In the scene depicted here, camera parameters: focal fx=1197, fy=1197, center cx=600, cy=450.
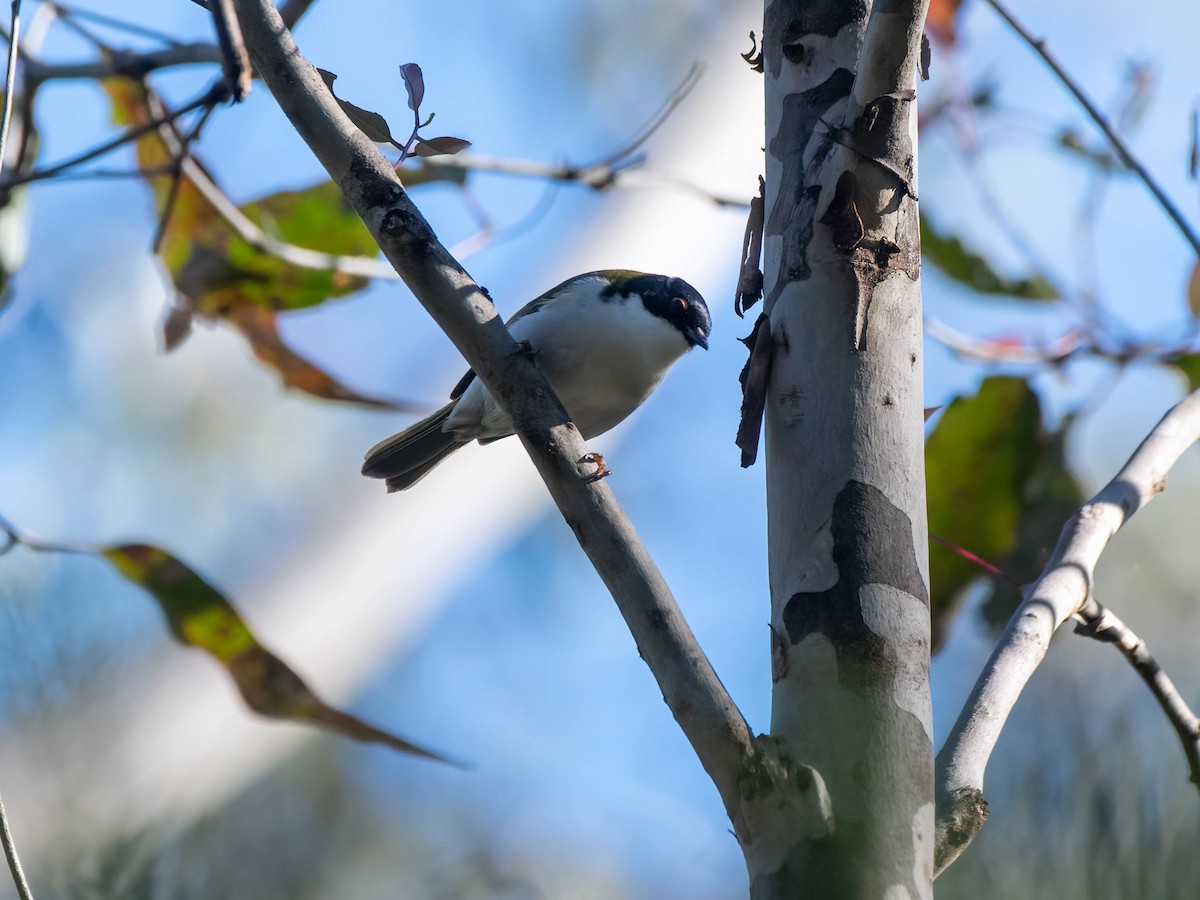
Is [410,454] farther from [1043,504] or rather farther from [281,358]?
[1043,504]

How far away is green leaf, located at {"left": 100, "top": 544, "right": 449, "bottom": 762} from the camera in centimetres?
242

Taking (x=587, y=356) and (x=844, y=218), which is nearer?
(x=844, y=218)

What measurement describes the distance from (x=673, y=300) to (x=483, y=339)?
82.4 inches

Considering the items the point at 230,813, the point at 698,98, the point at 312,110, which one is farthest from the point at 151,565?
the point at 698,98

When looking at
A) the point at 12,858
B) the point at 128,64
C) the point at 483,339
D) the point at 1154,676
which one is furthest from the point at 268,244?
the point at 1154,676

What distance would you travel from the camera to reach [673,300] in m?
3.67

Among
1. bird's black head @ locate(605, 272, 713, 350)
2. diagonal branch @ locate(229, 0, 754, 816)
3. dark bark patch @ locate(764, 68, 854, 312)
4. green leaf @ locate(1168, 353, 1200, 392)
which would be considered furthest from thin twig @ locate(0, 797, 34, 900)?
green leaf @ locate(1168, 353, 1200, 392)

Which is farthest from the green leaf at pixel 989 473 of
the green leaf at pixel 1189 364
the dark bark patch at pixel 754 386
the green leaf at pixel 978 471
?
the dark bark patch at pixel 754 386

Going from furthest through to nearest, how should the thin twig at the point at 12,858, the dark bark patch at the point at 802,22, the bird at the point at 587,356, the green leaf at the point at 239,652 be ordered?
the bird at the point at 587,356 → the green leaf at the point at 239,652 → the dark bark patch at the point at 802,22 → the thin twig at the point at 12,858

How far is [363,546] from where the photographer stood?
14.2ft

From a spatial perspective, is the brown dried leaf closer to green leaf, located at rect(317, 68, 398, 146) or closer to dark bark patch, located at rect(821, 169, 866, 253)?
green leaf, located at rect(317, 68, 398, 146)

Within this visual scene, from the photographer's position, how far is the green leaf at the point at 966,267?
137 inches

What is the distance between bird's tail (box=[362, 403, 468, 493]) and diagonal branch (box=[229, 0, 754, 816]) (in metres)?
2.36

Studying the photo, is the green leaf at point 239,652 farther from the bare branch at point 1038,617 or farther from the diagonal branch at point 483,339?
the bare branch at point 1038,617
